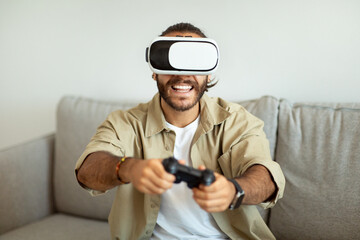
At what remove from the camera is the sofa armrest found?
5.97 ft

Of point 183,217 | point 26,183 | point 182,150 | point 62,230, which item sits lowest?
point 62,230

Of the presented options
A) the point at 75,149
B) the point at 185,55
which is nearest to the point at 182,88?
the point at 185,55

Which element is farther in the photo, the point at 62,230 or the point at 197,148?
the point at 62,230

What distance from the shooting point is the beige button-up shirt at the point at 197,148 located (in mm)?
1331

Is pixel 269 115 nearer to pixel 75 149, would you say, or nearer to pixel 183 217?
pixel 183 217

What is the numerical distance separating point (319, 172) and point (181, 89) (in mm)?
619

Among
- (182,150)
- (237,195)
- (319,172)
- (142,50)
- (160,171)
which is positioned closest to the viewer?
(160,171)

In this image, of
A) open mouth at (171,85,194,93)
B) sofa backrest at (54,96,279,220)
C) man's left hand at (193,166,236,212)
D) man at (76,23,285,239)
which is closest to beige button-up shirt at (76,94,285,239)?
man at (76,23,285,239)

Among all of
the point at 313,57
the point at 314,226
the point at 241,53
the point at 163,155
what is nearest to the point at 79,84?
the point at 241,53

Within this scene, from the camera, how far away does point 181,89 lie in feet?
4.32

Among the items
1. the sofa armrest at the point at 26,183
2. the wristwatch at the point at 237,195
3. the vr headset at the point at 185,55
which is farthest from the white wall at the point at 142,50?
the wristwatch at the point at 237,195

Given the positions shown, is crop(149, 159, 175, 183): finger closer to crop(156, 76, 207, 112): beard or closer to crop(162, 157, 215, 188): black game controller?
crop(162, 157, 215, 188): black game controller

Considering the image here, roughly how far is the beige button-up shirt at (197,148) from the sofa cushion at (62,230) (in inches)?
14.5

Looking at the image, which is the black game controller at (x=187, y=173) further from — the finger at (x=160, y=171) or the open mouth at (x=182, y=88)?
the open mouth at (x=182, y=88)
